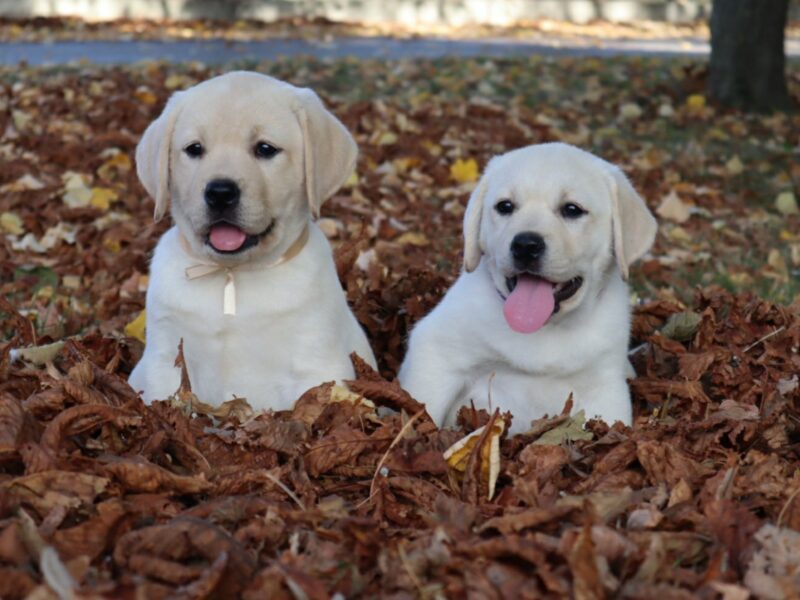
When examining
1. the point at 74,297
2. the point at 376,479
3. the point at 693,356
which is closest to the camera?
the point at 376,479

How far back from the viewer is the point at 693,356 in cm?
464

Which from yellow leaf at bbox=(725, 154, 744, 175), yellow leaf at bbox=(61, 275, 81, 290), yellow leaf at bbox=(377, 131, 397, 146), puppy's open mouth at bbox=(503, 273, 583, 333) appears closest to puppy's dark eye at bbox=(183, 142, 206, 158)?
puppy's open mouth at bbox=(503, 273, 583, 333)

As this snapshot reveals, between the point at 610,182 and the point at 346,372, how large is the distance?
4.06 ft

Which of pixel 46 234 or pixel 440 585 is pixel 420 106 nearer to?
pixel 46 234

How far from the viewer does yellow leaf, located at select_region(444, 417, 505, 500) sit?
338cm

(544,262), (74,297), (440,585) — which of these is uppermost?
(544,262)

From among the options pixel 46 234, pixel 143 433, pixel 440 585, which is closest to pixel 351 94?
pixel 46 234

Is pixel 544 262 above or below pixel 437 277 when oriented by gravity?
above

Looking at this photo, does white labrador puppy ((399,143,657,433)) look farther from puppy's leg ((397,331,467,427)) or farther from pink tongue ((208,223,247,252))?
pink tongue ((208,223,247,252))

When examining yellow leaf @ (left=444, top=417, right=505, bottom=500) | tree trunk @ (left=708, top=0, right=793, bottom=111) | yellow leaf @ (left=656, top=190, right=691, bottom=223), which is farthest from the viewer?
tree trunk @ (left=708, top=0, right=793, bottom=111)

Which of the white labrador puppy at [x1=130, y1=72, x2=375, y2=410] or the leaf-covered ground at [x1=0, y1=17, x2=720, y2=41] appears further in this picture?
the leaf-covered ground at [x1=0, y1=17, x2=720, y2=41]

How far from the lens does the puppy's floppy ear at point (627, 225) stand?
165 inches

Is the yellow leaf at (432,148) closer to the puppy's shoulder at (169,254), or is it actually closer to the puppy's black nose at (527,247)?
the puppy's shoulder at (169,254)

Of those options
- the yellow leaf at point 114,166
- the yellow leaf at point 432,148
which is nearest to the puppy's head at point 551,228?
the yellow leaf at point 114,166
